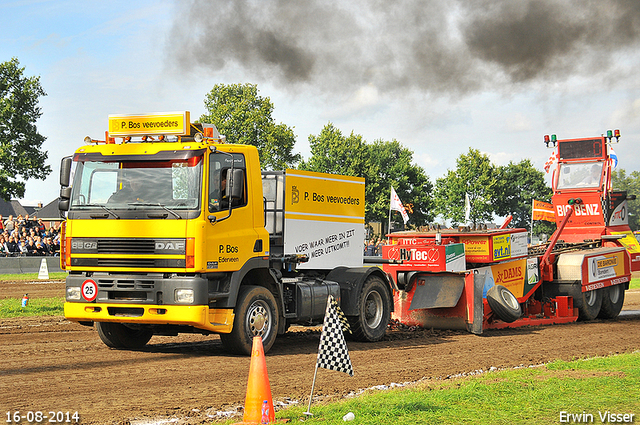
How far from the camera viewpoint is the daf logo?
27.9ft

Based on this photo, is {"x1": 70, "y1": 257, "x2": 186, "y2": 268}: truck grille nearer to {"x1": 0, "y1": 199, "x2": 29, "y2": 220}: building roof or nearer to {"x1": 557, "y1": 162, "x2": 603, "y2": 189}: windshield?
{"x1": 557, "y1": 162, "x2": 603, "y2": 189}: windshield

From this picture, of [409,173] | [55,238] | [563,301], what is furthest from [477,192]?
[563,301]

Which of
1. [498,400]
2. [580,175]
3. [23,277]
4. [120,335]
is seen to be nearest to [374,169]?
[23,277]

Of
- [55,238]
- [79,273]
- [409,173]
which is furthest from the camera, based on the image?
[409,173]

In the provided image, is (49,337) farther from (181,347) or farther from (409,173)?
(409,173)

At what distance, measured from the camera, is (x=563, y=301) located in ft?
48.0

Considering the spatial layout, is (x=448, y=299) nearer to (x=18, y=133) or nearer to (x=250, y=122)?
(x=18, y=133)

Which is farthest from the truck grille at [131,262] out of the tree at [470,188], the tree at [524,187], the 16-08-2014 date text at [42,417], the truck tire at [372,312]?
the tree at [524,187]

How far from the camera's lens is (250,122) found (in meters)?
46.4

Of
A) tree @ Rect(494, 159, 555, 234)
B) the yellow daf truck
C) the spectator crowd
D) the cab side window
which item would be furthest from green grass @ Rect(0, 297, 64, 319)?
tree @ Rect(494, 159, 555, 234)

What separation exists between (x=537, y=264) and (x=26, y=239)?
2015cm

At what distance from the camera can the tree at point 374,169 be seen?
5928 centimetres

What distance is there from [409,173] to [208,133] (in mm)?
55153

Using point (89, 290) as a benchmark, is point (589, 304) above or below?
below
